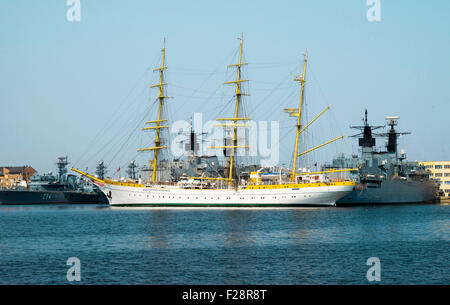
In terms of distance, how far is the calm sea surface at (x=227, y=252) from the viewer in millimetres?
28969

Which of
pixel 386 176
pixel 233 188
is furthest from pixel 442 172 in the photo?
pixel 233 188

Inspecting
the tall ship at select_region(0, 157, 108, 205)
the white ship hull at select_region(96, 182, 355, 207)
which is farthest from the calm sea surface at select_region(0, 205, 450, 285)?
the tall ship at select_region(0, 157, 108, 205)

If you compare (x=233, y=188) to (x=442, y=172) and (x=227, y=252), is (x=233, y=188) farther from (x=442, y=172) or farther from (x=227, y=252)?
(x=442, y=172)

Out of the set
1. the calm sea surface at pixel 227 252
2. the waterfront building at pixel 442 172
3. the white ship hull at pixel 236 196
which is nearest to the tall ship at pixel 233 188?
the white ship hull at pixel 236 196

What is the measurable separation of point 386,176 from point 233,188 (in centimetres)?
3229

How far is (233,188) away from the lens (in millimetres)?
92562

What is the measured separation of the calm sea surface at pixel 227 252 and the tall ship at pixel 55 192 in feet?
264

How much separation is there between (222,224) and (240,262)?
2404cm

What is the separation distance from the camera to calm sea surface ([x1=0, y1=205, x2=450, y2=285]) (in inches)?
1141

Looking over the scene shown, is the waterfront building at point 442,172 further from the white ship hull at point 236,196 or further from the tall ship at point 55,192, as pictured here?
the tall ship at point 55,192

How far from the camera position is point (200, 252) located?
36969 millimetres

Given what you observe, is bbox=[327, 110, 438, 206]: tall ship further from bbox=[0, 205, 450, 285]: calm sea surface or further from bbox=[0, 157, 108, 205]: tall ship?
bbox=[0, 157, 108, 205]: tall ship
